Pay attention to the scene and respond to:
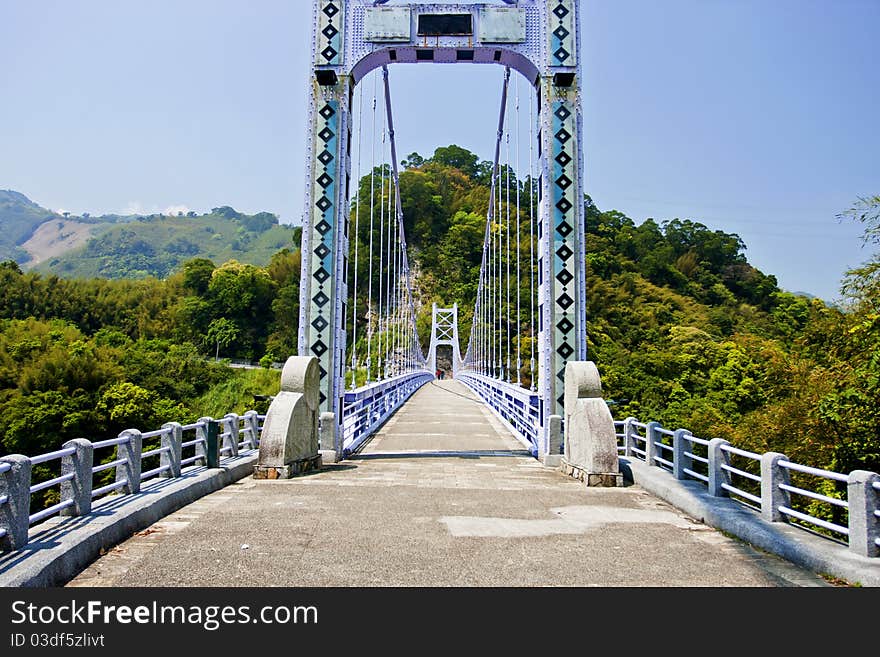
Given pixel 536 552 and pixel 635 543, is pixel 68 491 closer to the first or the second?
pixel 536 552

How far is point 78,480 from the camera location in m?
5.39

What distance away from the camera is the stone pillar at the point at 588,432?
27.5 feet

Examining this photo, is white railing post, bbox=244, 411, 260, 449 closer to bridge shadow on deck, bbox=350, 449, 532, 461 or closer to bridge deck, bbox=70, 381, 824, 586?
bridge shadow on deck, bbox=350, 449, 532, 461

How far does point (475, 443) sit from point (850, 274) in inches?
300

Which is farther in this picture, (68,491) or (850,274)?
(850,274)

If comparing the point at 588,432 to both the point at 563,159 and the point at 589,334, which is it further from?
the point at 589,334

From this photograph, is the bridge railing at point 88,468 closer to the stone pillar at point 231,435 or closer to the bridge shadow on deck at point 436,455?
the stone pillar at point 231,435

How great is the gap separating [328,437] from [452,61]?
254 inches

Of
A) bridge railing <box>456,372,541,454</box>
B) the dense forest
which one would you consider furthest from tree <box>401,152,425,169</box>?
bridge railing <box>456,372,541,454</box>

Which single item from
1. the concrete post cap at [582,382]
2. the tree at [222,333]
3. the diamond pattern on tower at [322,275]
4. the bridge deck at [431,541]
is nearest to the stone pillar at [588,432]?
the concrete post cap at [582,382]

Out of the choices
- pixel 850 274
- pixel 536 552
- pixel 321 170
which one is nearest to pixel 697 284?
pixel 850 274

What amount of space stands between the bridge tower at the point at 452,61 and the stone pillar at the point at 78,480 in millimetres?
5237

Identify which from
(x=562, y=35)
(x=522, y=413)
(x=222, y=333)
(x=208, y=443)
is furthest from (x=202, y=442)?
(x=222, y=333)
